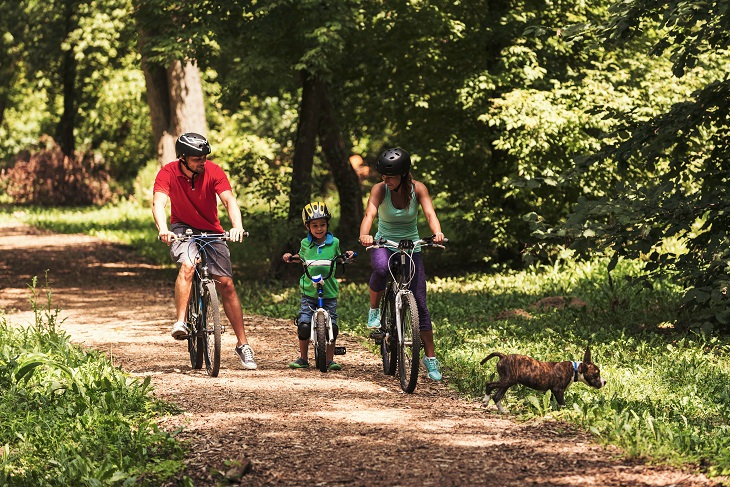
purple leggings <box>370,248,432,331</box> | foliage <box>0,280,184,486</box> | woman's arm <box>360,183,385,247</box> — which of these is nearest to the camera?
foliage <box>0,280,184,486</box>

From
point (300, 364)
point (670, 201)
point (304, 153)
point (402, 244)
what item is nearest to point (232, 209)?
point (402, 244)

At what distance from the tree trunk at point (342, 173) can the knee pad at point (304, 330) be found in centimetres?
1072

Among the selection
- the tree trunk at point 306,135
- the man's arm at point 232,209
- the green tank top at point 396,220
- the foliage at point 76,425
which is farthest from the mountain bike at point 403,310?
the tree trunk at point 306,135

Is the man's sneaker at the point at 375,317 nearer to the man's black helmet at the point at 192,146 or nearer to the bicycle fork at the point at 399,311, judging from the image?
the bicycle fork at the point at 399,311

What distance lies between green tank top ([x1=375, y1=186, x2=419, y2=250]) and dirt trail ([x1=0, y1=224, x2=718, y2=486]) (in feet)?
3.88

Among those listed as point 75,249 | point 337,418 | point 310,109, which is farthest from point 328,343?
point 75,249

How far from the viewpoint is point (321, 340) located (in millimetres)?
8617

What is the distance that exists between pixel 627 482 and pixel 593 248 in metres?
5.08

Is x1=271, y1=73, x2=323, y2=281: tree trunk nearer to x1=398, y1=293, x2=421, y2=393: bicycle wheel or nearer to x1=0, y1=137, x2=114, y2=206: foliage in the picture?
x1=398, y1=293, x2=421, y2=393: bicycle wheel

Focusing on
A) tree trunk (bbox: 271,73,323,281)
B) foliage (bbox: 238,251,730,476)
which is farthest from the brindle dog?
tree trunk (bbox: 271,73,323,281)

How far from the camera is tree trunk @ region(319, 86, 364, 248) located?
19.9 meters

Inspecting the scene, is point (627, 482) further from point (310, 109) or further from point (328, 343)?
point (310, 109)

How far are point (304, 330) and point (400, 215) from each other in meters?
1.36

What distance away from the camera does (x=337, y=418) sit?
6.86m
